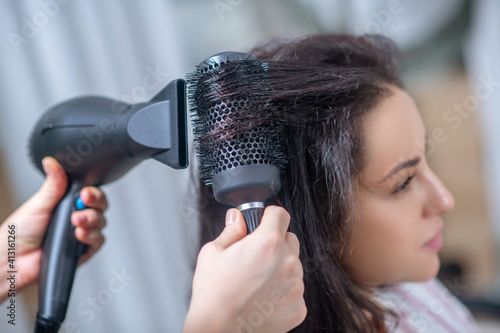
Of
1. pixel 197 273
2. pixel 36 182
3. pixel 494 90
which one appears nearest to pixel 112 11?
pixel 36 182

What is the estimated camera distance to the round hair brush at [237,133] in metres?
0.46

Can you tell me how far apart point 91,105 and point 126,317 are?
67cm

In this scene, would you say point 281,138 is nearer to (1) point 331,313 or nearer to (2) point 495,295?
(1) point 331,313

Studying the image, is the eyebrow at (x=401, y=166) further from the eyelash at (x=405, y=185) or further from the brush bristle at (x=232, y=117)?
the brush bristle at (x=232, y=117)

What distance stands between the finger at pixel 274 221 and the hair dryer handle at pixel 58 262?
39 cm

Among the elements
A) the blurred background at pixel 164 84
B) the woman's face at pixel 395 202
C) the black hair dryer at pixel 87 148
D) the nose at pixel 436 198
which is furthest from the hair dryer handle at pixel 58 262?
the nose at pixel 436 198

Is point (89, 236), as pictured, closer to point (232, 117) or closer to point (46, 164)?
point (46, 164)

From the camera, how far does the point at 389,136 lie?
0.60 m

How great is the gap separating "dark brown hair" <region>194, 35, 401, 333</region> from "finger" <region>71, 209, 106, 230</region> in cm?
36

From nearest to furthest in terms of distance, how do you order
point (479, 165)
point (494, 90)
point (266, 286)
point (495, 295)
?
point (266, 286) < point (495, 295) < point (494, 90) < point (479, 165)

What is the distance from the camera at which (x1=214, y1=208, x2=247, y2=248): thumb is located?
43cm

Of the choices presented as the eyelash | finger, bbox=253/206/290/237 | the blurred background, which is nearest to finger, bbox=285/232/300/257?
finger, bbox=253/206/290/237

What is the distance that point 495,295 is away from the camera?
1360 millimetres

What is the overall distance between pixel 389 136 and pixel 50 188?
0.59 metres
